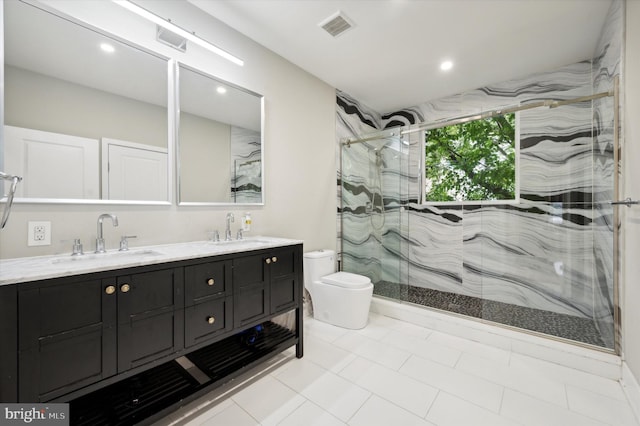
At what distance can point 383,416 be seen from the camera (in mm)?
1431

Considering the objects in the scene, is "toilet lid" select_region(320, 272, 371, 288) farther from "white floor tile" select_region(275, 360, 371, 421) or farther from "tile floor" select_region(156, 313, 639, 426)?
"white floor tile" select_region(275, 360, 371, 421)

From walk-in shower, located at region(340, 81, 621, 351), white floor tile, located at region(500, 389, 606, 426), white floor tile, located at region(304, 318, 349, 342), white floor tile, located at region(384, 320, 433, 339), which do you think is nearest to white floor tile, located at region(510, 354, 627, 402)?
walk-in shower, located at region(340, 81, 621, 351)

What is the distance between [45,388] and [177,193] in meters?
1.12

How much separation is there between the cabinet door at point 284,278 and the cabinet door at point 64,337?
888 mm

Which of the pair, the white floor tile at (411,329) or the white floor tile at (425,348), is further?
the white floor tile at (411,329)

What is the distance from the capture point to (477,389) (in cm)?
165

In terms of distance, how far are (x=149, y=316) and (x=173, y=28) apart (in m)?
1.67

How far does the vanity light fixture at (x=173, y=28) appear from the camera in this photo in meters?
1.46

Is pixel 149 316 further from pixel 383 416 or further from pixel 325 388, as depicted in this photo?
pixel 383 416

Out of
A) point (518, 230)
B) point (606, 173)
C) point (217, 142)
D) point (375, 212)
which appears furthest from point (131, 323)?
point (606, 173)

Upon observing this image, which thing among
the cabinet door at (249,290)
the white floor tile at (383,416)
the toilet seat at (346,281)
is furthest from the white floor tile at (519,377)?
the cabinet door at (249,290)

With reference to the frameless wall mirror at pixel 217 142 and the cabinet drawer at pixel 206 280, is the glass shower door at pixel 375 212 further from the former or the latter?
the cabinet drawer at pixel 206 280

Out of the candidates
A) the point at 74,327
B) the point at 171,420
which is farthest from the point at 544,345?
the point at 74,327

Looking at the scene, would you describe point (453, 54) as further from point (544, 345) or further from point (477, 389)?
point (477, 389)
